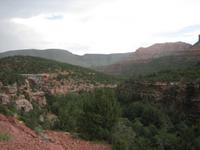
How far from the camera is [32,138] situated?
7516 millimetres

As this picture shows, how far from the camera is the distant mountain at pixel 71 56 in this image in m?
118

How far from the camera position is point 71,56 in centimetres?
13400

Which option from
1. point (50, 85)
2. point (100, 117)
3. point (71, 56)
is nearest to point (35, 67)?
point (50, 85)

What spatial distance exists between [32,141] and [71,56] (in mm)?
127704

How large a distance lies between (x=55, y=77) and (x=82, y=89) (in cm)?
479

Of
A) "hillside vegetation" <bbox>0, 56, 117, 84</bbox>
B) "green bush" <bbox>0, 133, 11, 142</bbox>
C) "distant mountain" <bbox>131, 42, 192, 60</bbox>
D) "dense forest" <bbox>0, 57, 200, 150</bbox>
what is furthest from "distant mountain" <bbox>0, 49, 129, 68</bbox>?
"green bush" <bbox>0, 133, 11, 142</bbox>

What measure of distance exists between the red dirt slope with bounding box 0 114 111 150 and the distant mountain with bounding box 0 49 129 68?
349ft

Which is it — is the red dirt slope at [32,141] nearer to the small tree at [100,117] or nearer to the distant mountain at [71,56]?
the small tree at [100,117]

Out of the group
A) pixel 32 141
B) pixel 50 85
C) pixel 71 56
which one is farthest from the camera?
pixel 71 56

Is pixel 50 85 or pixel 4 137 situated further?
pixel 50 85

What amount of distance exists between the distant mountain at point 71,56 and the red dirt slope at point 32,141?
349 ft

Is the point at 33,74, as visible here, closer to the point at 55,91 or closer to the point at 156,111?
the point at 55,91

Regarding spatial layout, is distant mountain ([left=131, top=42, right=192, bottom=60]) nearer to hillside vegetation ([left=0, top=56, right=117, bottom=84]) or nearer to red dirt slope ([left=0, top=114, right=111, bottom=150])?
hillside vegetation ([left=0, top=56, right=117, bottom=84])

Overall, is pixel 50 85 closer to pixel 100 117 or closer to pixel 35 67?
pixel 35 67
